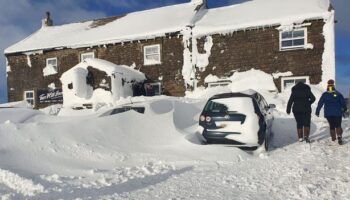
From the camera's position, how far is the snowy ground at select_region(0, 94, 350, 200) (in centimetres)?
638

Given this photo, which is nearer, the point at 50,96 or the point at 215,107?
the point at 215,107

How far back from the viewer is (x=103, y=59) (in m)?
25.6

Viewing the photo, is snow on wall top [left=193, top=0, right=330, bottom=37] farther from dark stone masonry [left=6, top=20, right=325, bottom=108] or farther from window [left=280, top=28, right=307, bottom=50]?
window [left=280, top=28, right=307, bottom=50]

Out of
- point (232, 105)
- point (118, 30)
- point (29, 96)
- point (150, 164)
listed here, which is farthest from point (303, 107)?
point (29, 96)

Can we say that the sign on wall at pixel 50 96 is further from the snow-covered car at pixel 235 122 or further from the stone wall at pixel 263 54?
the snow-covered car at pixel 235 122

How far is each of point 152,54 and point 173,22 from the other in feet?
7.48

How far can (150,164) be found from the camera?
329 inches

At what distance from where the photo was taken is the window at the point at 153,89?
939 inches

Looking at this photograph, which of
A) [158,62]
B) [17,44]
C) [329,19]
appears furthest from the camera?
[17,44]

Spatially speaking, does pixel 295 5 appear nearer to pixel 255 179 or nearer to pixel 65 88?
pixel 65 88

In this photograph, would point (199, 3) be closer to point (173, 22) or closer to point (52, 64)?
point (173, 22)

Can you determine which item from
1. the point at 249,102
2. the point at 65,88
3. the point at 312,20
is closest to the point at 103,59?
the point at 65,88

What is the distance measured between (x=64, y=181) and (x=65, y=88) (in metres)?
17.9

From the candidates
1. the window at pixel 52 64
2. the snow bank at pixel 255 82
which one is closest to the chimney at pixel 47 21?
the window at pixel 52 64
